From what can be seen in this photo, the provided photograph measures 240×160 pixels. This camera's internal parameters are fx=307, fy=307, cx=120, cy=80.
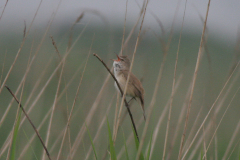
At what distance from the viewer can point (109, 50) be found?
278 centimetres

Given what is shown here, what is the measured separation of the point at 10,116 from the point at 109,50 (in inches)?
363

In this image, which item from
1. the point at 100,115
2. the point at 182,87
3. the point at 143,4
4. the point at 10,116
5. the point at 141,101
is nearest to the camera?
the point at 143,4

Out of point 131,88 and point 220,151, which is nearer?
point 131,88

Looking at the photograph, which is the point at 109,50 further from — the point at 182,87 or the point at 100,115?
the point at 182,87

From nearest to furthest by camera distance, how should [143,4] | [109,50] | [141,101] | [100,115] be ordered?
1. [143,4]
2. [109,50]
3. [100,115]
4. [141,101]

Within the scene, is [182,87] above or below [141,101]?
below

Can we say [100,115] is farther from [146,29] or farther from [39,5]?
[39,5]

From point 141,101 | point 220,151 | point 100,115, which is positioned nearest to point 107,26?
point 100,115

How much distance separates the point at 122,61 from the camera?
3631 mm

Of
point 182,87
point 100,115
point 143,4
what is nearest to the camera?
point 143,4

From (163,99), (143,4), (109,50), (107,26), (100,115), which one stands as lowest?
(163,99)

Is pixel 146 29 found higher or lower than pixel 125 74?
higher

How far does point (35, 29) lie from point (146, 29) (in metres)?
0.90

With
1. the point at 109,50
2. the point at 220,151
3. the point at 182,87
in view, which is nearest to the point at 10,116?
the point at 182,87
